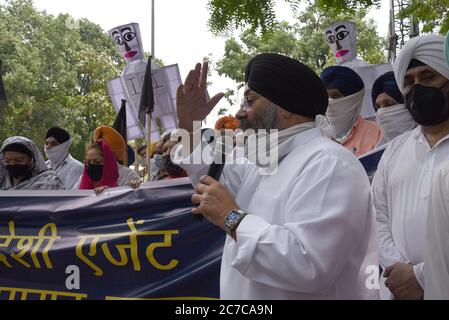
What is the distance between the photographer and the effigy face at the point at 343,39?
27.4 ft

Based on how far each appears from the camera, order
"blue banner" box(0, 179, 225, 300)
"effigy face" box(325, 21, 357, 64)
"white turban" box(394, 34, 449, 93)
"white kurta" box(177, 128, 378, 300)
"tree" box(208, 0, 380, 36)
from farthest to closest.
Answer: "effigy face" box(325, 21, 357, 64) → "blue banner" box(0, 179, 225, 300) → "tree" box(208, 0, 380, 36) → "white turban" box(394, 34, 449, 93) → "white kurta" box(177, 128, 378, 300)

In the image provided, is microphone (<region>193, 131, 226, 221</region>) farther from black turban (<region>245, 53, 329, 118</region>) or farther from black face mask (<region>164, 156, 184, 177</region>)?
black face mask (<region>164, 156, 184, 177</region>)

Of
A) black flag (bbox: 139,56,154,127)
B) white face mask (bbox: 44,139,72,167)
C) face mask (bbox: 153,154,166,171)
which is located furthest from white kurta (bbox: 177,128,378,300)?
white face mask (bbox: 44,139,72,167)

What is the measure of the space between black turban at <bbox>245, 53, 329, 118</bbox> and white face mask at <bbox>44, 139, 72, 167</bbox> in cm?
478

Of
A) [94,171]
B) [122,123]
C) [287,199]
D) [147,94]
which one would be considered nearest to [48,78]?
[122,123]

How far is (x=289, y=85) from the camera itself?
2.59 m

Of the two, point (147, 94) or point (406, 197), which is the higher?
point (147, 94)

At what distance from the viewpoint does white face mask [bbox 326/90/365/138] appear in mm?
4871

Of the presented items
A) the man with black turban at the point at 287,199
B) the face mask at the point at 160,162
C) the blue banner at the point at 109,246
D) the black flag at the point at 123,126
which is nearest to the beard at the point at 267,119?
the man with black turban at the point at 287,199

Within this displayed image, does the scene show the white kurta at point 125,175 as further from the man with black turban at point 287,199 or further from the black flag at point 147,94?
the man with black turban at point 287,199

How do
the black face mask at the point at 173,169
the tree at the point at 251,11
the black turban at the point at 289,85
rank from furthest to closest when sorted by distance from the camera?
the black face mask at the point at 173,169 → the tree at the point at 251,11 → the black turban at the point at 289,85

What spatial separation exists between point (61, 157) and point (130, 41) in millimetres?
2956

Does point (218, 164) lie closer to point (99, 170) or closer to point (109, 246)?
point (109, 246)
